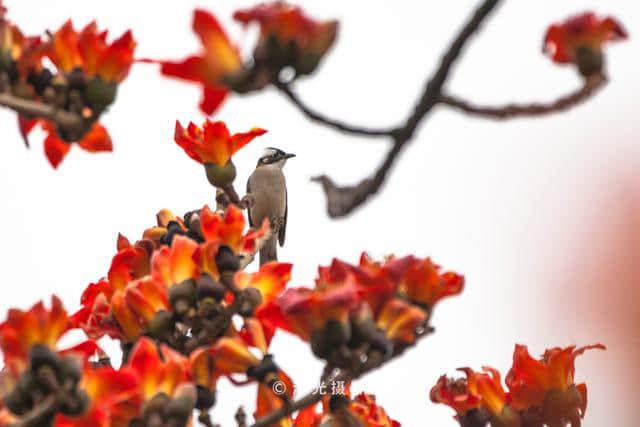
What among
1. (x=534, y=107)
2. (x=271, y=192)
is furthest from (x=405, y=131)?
(x=271, y=192)

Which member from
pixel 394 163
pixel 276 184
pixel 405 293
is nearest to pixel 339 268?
pixel 405 293

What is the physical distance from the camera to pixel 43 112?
2.65 meters

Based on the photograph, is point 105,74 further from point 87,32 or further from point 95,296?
point 95,296

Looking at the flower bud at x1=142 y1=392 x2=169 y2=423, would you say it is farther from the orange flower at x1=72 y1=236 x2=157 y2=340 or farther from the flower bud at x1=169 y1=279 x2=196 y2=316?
the orange flower at x1=72 y1=236 x2=157 y2=340

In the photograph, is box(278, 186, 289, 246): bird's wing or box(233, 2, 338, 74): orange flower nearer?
box(233, 2, 338, 74): orange flower

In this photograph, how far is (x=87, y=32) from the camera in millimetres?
3033

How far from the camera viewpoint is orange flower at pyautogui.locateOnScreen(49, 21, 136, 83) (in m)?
3.00

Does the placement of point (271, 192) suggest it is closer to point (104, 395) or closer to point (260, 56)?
point (104, 395)

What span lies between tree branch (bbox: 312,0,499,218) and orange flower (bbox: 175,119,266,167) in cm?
144

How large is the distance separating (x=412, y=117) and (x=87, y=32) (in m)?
1.12

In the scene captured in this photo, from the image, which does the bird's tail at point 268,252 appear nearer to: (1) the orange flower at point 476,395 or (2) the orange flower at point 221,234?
(1) the orange flower at point 476,395

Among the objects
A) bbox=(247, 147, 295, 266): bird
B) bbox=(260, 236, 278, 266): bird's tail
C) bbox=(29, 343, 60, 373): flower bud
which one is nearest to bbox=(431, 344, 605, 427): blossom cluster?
bbox=(29, 343, 60, 373): flower bud

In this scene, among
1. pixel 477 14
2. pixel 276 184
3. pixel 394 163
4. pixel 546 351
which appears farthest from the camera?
pixel 276 184

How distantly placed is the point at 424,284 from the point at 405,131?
0.78 m
